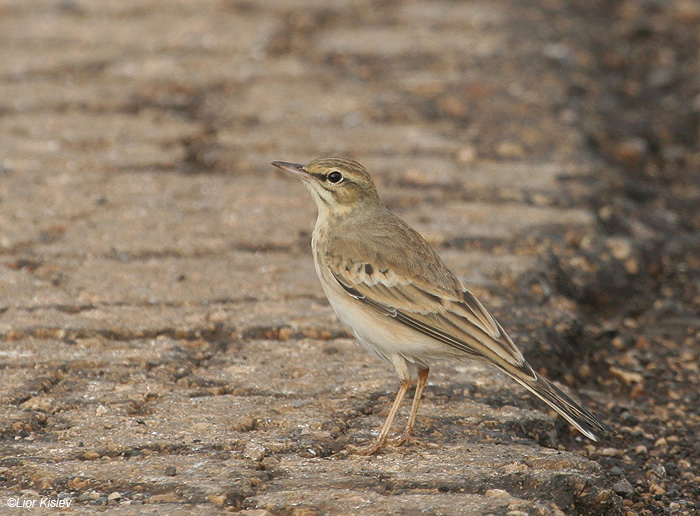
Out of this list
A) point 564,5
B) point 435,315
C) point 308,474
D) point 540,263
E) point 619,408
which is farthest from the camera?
point 564,5

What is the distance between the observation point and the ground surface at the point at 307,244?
3.78m

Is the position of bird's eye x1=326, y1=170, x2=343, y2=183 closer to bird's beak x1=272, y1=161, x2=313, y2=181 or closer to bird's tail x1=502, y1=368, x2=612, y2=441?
bird's beak x1=272, y1=161, x2=313, y2=181

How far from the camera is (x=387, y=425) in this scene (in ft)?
13.0

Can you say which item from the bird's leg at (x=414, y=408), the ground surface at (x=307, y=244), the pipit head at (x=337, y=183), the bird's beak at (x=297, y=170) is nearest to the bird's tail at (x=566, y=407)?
the ground surface at (x=307, y=244)

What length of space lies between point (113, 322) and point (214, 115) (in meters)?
2.72

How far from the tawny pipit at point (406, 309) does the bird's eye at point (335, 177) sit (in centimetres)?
19

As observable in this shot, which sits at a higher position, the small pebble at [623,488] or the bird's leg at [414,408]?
the bird's leg at [414,408]

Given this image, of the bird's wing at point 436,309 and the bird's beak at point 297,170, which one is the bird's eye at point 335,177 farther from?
the bird's wing at point 436,309

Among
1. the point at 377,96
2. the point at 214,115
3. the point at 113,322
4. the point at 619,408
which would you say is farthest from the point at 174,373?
the point at 377,96

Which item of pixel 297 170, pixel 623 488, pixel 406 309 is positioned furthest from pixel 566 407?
pixel 297 170

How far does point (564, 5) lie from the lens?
9.09 m

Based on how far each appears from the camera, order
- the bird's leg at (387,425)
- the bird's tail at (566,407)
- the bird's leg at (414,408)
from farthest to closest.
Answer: the bird's leg at (414,408)
the bird's leg at (387,425)
the bird's tail at (566,407)

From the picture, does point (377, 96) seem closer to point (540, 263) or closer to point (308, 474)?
point (540, 263)

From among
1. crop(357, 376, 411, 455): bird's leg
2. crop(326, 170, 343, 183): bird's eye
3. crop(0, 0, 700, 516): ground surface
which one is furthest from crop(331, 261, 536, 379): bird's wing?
crop(326, 170, 343, 183): bird's eye
